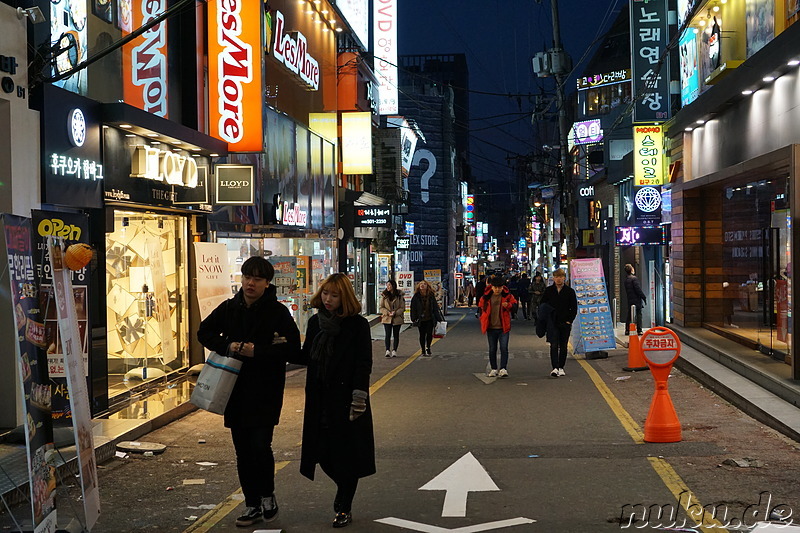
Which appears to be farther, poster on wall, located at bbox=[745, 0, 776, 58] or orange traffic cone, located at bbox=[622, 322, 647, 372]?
orange traffic cone, located at bbox=[622, 322, 647, 372]

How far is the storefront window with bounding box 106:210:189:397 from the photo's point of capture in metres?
14.6

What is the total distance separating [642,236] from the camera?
1038 inches

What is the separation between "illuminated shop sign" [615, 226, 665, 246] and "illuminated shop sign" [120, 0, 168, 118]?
1530cm

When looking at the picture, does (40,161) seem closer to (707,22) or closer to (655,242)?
(707,22)

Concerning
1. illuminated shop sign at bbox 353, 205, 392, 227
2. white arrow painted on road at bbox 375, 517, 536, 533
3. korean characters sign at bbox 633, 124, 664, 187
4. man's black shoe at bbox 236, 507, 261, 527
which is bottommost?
white arrow painted on road at bbox 375, 517, 536, 533

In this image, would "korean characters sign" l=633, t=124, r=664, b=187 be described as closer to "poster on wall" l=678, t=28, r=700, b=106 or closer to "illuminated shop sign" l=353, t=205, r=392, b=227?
"poster on wall" l=678, t=28, r=700, b=106

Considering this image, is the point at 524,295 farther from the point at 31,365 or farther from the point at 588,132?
the point at 31,365

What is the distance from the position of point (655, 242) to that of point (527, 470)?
18.3 metres

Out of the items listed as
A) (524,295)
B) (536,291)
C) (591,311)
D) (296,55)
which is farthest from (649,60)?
(524,295)

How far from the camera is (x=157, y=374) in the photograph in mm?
15164

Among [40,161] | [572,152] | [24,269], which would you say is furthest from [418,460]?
[572,152]

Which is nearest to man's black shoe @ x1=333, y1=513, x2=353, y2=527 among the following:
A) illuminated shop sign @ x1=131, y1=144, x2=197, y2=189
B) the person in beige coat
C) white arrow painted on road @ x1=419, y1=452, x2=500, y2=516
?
white arrow painted on road @ x1=419, y1=452, x2=500, y2=516

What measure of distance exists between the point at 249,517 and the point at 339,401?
112cm

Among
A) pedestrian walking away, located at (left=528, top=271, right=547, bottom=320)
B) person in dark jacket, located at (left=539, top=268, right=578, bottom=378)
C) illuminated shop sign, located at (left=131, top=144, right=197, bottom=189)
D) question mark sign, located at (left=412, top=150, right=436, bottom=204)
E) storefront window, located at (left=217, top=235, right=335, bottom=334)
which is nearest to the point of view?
illuminated shop sign, located at (left=131, top=144, right=197, bottom=189)
